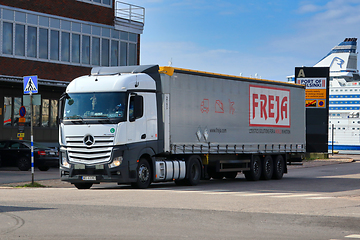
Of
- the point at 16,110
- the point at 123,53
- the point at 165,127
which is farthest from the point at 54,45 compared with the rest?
the point at 165,127

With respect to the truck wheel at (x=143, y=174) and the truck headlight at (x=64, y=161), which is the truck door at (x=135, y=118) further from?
the truck headlight at (x=64, y=161)

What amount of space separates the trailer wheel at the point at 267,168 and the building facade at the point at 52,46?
46.3 ft

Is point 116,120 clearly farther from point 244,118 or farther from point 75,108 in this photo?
point 244,118

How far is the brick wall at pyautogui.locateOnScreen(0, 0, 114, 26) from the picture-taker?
3175 cm

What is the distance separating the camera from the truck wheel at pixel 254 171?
2255cm


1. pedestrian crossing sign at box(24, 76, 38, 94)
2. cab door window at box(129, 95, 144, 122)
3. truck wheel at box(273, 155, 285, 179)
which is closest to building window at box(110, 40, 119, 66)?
truck wheel at box(273, 155, 285, 179)

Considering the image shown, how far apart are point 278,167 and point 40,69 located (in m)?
15.2

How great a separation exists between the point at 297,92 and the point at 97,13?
1498 cm

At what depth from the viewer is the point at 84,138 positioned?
17109 mm

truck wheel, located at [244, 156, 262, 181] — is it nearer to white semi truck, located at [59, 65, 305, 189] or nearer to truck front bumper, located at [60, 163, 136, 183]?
white semi truck, located at [59, 65, 305, 189]

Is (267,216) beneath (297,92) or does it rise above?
beneath

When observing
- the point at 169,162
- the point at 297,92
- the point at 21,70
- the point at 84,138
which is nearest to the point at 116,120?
the point at 84,138

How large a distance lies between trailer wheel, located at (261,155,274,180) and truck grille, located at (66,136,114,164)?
27.0 feet

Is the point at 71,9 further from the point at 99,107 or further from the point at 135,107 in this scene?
the point at 135,107
